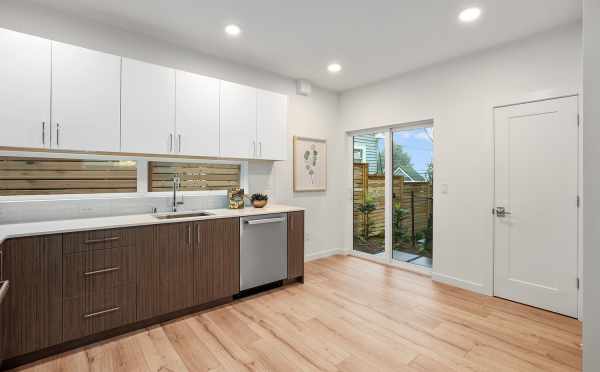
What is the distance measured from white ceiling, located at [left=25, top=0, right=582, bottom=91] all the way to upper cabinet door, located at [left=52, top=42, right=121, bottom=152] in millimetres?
494

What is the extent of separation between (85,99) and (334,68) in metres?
2.74

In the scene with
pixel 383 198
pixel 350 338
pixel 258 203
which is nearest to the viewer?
pixel 350 338

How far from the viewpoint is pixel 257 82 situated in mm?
3799

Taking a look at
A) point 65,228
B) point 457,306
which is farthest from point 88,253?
point 457,306

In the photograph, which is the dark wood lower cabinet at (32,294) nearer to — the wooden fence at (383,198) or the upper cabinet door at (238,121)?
the upper cabinet door at (238,121)

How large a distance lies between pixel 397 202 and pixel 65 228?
12.3 feet

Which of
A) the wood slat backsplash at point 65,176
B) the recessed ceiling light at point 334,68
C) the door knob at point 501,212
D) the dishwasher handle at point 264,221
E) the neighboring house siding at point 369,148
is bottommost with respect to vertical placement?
the dishwasher handle at point 264,221

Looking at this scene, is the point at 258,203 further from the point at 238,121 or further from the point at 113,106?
the point at 113,106

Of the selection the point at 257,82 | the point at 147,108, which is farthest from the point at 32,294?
the point at 257,82

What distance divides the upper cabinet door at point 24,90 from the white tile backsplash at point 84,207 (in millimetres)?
574

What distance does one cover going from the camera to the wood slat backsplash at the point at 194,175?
3064 millimetres

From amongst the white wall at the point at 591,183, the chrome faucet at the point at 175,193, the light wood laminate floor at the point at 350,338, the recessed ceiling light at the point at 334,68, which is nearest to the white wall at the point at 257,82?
the recessed ceiling light at the point at 334,68

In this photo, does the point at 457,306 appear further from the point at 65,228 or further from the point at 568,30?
the point at 65,228

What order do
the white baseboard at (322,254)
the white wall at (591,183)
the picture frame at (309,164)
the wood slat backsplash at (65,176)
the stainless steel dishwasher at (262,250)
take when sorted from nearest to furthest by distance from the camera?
the white wall at (591,183), the wood slat backsplash at (65,176), the stainless steel dishwasher at (262,250), the picture frame at (309,164), the white baseboard at (322,254)
